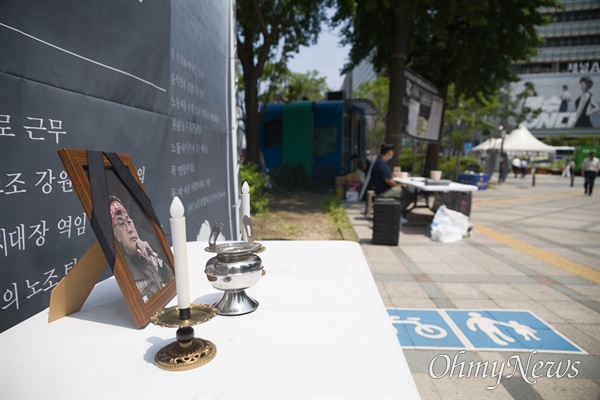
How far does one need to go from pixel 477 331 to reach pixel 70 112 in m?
3.56

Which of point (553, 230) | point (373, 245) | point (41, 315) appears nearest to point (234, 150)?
point (373, 245)

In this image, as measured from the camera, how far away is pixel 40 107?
4.85 ft

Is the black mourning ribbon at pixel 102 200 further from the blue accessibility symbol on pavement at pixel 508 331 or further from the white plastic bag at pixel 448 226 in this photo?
the white plastic bag at pixel 448 226

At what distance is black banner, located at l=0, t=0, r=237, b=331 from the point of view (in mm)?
1345

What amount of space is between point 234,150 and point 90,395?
4150 mm

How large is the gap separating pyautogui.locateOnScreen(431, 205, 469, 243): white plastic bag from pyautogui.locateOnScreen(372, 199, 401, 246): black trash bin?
0.99 m

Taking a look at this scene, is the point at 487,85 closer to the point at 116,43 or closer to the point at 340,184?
the point at 340,184

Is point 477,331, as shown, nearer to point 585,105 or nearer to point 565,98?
point 565,98

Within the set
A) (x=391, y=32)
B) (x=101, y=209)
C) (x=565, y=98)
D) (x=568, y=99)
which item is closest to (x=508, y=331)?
(x=101, y=209)

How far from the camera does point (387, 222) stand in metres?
6.44

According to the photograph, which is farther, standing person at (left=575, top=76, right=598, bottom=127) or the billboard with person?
the billboard with person

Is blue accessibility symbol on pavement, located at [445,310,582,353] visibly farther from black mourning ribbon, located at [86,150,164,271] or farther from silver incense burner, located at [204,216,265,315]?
black mourning ribbon, located at [86,150,164,271]

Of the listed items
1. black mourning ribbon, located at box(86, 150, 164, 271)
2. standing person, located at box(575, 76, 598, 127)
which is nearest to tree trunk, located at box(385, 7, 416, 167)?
black mourning ribbon, located at box(86, 150, 164, 271)

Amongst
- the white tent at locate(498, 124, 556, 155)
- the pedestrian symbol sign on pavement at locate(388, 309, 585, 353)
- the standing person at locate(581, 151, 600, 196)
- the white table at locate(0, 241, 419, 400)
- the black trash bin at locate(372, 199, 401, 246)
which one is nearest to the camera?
the white table at locate(0, 241, 419, 400)
